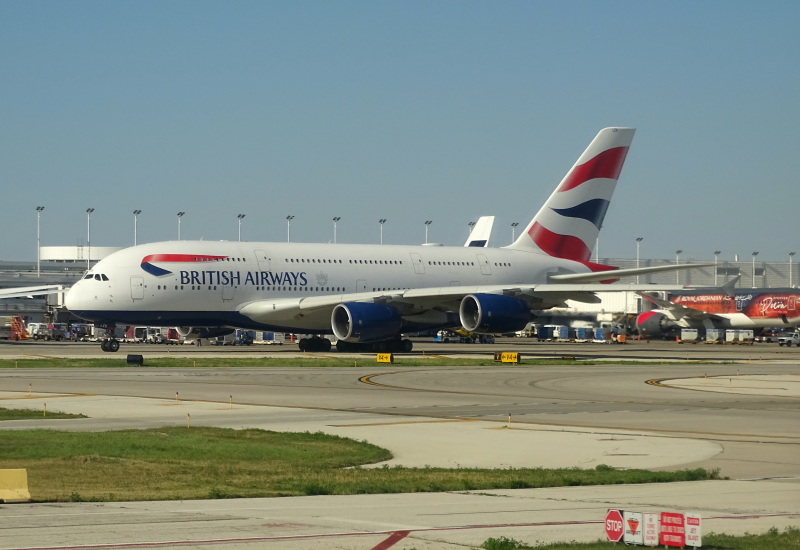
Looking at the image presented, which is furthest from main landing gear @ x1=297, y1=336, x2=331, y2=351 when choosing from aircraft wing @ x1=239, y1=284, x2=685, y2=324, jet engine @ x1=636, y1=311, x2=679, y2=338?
jet engine @ x1=636, y1=311, x2=679, y2=338

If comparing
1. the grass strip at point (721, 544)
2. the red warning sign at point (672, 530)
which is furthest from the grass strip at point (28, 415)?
the red warning sign at point (672, 530)

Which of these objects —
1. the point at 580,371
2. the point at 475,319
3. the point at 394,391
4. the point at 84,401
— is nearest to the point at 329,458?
the point at 84,401

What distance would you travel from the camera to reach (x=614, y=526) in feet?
42.0

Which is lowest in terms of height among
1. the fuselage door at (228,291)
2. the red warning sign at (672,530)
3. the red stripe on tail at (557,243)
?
the red warning sign at (672,530)

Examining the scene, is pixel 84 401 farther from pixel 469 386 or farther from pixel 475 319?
pixel 475 319

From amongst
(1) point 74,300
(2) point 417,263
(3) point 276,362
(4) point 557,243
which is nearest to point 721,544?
(3) point 276,362

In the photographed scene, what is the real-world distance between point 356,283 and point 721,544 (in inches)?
2127

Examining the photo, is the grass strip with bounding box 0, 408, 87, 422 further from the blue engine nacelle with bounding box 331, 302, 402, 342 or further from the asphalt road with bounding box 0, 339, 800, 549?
the blue engine nacelle with bounding box 331, 302, 402, 342

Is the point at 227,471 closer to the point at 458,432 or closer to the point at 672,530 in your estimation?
the point at 458,432

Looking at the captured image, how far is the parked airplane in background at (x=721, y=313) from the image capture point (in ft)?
335

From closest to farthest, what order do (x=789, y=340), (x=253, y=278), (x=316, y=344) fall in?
(x=253, y=278), (x=316, y=344), (x=789, y=340)

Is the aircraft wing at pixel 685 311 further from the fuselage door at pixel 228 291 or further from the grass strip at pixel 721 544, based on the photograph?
the grass strip at pixel 721 544

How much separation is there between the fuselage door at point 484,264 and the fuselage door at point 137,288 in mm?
20818

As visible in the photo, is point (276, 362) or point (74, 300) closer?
point (276, 362)
